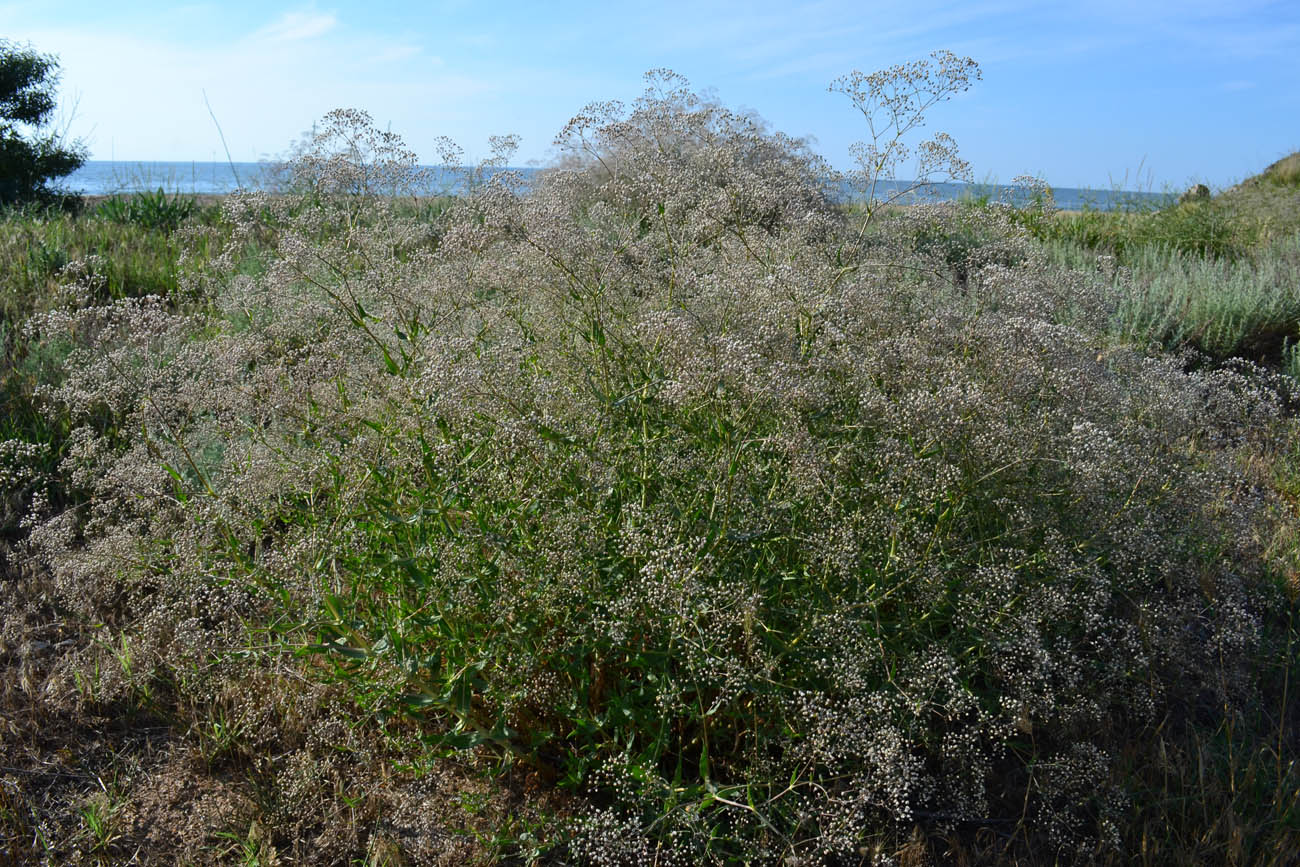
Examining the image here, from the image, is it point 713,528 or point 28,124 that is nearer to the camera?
point 713,528

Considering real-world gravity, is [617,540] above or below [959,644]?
above

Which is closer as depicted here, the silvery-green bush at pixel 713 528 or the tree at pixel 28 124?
the silvery-green bush at pixel 713 528

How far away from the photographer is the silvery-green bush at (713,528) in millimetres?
2562

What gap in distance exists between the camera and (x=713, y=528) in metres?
2.69

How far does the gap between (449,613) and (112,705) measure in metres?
1.96

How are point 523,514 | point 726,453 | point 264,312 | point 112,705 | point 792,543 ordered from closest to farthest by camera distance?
point 726,453 → point 523,514 → point 792,543 → point 112,705 → point 264,312

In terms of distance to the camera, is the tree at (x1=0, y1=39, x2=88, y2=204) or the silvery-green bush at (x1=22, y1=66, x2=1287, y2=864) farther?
the tree at (x1=0, y1=39, x2=88, y2=204)

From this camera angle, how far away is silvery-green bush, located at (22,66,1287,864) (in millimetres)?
2562

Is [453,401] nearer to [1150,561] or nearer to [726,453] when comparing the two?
[726,453]

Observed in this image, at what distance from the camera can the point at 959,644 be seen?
301 centimetres

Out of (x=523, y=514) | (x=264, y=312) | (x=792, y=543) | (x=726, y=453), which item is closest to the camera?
(x=726, y=453)

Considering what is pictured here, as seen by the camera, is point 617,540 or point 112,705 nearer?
point 617,540

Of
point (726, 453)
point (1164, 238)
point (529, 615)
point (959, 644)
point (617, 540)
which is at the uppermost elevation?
point (1164, 238)

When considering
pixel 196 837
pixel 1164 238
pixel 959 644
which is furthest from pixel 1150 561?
pixel 1164 238
